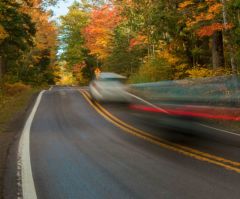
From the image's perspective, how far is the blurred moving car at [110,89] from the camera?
24688mm

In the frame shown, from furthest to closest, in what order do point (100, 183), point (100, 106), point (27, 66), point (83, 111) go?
point (27, 66) < point (100, 106) < point (83, 111) < point (100, 183)

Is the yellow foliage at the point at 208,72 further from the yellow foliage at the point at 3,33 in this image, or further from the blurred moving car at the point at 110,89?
the yellow foliage at the point at 3,33

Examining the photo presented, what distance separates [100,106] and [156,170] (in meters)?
15.3

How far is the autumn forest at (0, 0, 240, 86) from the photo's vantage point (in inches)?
923

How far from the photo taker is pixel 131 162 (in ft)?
32.5

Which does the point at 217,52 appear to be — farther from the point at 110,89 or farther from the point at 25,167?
the point at 25,167

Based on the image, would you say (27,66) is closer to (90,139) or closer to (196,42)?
(196,42)

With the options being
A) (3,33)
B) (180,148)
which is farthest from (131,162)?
(3,33)

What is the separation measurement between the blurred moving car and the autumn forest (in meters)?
4.62

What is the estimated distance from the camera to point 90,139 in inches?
533

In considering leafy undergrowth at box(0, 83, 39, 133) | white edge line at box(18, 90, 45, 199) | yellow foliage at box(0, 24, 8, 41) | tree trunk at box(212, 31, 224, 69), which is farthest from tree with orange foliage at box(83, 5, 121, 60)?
white edge line at box(18, 90, 45, 199)

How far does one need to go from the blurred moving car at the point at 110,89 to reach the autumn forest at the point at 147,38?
4.62 meters

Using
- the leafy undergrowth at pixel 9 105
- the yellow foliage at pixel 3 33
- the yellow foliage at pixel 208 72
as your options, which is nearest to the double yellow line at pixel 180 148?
the leafy undergrowth at pixel 9 105

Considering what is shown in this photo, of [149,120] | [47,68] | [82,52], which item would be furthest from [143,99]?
[82,52]
